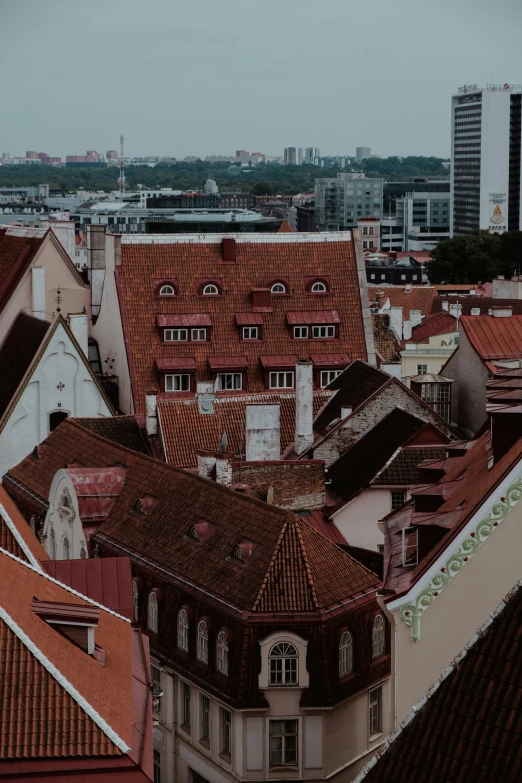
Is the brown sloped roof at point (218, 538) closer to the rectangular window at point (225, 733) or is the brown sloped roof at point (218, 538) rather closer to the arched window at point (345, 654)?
the arched window at point (345, 654)

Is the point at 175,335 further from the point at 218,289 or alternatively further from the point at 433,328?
the point at 433,328

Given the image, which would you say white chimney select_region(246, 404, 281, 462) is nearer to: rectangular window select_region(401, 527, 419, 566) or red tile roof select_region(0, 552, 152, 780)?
rectangular window select_region(401, 527, 419, 566)

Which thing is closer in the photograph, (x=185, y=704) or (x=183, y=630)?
(x=185, y=704)

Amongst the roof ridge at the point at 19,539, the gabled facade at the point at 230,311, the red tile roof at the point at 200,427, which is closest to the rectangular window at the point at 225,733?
the roof ridge at the point at 19,539

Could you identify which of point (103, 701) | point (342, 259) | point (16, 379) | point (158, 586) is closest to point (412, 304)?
point (342, 259)

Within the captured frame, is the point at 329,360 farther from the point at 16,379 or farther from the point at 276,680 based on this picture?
the point at 276,680

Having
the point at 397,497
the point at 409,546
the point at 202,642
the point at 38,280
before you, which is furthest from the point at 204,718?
the point at 38,280
